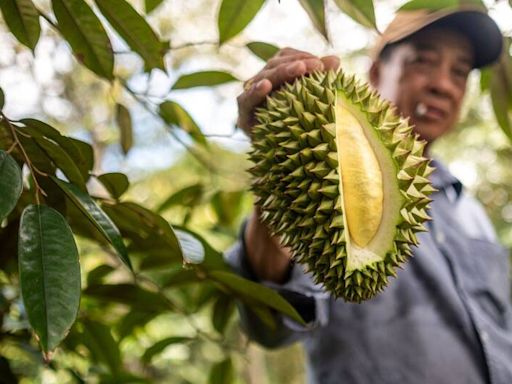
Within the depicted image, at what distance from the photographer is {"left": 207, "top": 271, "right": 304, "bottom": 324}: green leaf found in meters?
0.90

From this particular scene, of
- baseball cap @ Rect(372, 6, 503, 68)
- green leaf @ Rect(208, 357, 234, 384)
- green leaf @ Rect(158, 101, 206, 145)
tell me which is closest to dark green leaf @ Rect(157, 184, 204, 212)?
green leaf @ Rect(158, 101, 206, 145)

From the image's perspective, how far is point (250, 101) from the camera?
35.9 inches

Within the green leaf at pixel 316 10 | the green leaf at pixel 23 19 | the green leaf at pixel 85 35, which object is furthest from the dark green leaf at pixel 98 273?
the green leaf at pixel 316 10

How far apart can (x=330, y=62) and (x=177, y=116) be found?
0.34m

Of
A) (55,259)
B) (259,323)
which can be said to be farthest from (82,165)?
(259,323)

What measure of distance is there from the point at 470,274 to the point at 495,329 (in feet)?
0.56

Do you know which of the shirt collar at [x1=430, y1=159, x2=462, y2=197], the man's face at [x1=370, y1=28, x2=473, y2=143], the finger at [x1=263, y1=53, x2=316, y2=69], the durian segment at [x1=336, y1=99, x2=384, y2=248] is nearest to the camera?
the durian segment at [x1=336, y1=99, x2=384, y2=248]

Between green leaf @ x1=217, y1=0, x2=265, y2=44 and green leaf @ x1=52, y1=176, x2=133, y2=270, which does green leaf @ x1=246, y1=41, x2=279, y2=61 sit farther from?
green leaf @ x1=52, y1=176, x2=133, y2=270

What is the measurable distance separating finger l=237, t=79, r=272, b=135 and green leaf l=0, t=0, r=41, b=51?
0.31m

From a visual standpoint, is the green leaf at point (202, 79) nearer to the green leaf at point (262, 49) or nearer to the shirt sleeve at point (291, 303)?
the green leaf at point (262, 49)

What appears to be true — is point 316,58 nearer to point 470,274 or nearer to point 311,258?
point 311,258

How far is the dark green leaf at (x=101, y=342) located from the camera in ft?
3.85

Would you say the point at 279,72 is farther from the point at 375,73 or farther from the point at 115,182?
the point at 375,73

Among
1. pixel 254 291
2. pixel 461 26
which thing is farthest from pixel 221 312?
pixel 461 26
